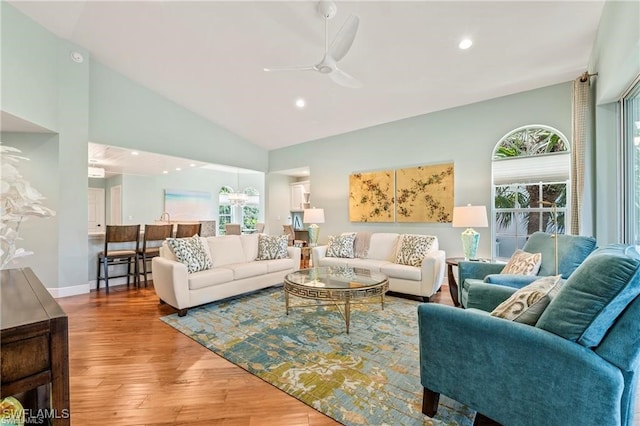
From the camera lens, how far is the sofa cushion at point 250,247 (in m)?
4.66

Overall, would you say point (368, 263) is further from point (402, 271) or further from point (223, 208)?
point (223, 208)

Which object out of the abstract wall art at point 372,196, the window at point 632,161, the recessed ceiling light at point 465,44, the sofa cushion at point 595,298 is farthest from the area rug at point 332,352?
the recessed ceiling light at point 465,44

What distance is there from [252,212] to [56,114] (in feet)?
22.9

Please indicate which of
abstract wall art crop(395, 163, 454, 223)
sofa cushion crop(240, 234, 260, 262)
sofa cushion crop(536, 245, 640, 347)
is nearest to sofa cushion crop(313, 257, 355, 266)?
sofa cushion crop(240, 234, 260, 262)

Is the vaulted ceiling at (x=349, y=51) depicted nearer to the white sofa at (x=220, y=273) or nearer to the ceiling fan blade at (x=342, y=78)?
the ceiling fan blade at (x=342, y=78)

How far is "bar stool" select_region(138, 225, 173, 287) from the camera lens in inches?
194

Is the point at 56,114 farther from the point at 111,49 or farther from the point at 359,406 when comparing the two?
the point at 359,406

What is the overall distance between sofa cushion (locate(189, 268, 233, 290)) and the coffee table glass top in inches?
36.1

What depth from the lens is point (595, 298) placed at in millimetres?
1221

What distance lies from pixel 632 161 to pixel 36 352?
441 centimetres

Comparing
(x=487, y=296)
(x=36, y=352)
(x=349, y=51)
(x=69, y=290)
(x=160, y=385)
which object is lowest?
(x=160, y=385)

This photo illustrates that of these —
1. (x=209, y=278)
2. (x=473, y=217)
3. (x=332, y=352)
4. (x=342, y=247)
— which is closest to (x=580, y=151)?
(x=473, y=217)

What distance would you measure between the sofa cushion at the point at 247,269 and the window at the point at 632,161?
4.19 m

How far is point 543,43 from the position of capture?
322 centimetres
